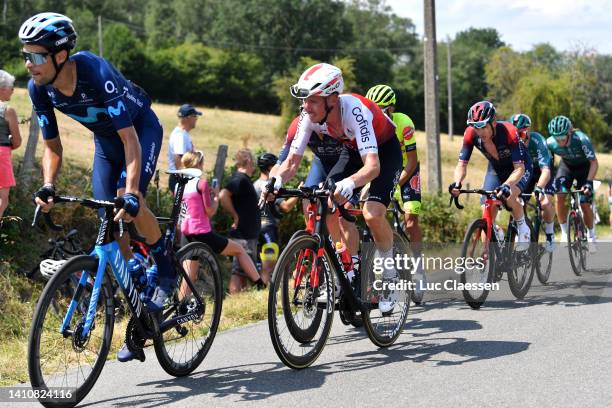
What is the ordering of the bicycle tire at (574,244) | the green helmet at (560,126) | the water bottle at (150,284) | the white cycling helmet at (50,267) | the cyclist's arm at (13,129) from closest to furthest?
the white cycling helmet at (50,267), the water bottle at (150,284), the cyclist's arm at (13,129), the bicycle tire at (574,244), the green helmet at (560,126)

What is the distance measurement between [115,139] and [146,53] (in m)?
80.2

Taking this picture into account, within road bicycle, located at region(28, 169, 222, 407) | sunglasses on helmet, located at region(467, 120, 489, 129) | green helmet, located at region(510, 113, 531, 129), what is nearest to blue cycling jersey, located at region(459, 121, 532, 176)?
sunglasses on helmet, located at region(467, 120, 489, 129)

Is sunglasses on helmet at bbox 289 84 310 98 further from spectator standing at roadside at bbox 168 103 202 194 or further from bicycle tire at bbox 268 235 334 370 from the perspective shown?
spectator standing at roadside at bbox 168 103 202 194

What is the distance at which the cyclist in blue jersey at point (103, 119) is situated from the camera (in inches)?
204

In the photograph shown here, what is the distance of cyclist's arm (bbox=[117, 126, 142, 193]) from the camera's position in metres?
5.38

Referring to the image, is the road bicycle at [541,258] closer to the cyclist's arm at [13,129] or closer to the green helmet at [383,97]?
the green helmet at [383,97]

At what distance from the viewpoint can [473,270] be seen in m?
8.89

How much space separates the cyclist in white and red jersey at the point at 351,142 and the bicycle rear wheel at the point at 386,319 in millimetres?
139

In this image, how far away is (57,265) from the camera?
507cm

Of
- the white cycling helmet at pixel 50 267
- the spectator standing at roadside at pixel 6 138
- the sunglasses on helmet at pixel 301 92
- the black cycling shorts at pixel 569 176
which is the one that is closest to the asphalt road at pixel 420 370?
the white cycling helmet at pixel 50 267

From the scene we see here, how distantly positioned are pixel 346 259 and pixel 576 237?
21.5 ft

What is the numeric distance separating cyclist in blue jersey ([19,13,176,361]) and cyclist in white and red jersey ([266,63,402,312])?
989mm

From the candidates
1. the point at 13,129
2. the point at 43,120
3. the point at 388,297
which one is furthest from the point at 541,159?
the point at 43,120

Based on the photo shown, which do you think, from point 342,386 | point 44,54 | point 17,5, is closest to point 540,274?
point 342,386
